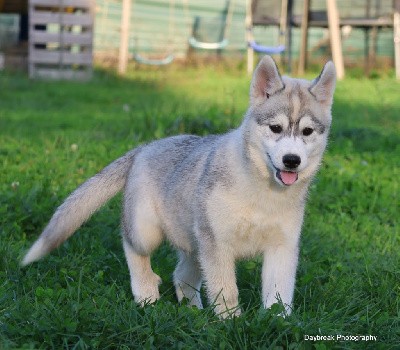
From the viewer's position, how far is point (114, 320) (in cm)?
335

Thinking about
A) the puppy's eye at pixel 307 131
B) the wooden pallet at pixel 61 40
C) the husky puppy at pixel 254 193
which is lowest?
the wooden pallet at pixel 61 40

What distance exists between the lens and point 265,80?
12.7 ft

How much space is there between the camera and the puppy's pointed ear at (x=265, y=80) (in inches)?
150

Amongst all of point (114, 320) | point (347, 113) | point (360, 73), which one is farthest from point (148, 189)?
point (360, 73)

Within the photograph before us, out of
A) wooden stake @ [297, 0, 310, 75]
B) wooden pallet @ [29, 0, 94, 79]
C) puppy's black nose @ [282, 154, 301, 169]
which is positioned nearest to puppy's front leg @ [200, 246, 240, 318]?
puppy's black nose @ [282, 154, 301, 169]

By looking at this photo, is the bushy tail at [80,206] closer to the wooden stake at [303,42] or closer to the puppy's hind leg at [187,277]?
the puppy's hind leg at [187,277]

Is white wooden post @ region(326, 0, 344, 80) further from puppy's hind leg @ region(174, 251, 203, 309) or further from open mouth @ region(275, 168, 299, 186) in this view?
open mouth @ region(275, 168, 299, 186)

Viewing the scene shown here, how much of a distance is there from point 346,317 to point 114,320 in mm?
1019

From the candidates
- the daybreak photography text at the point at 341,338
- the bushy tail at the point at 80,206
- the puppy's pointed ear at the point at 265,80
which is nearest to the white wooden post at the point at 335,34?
the bushy tail at the point at 80,206

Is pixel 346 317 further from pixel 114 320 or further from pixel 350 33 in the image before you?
pixel 350 33

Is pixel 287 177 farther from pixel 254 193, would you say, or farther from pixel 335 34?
pixel 335 34

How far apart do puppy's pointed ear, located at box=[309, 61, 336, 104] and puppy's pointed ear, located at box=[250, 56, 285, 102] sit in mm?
163

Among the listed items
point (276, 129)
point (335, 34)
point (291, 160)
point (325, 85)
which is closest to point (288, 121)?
point (276, 129)

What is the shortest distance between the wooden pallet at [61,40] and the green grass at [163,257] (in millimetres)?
4007
